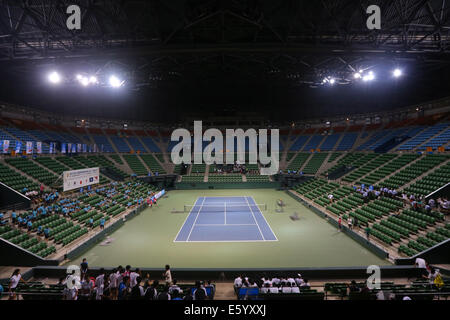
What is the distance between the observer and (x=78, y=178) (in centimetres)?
1933

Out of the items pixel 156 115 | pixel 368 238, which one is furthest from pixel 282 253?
pixel 156 115

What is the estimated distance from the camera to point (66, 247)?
13.0m

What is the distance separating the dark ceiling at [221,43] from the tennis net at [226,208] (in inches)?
536

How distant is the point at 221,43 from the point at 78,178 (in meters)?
16.7

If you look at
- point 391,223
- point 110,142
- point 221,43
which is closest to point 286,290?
point 391,223

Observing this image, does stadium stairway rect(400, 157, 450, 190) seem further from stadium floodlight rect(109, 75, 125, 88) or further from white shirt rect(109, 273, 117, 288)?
stadium floodlight rect(109, 75, 125, 88)

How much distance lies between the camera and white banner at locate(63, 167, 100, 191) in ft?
58.8

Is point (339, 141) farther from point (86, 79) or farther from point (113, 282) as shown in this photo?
point (113, 282)

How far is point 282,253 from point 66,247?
12.9 metres

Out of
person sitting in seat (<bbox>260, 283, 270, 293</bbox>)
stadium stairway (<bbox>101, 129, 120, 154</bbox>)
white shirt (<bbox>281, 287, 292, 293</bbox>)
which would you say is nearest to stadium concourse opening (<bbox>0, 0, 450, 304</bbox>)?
white shirt (<bbox>281, 287, 292, 293</bbox>)

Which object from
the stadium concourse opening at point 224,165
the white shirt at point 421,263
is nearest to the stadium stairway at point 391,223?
the stadium concourse opening at point 224,165

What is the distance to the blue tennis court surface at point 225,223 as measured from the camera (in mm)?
15216

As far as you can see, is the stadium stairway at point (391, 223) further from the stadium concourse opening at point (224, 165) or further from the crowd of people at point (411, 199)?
the crowd of people at point (411, 199)

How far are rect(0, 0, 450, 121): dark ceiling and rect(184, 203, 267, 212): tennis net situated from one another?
1362 cm
